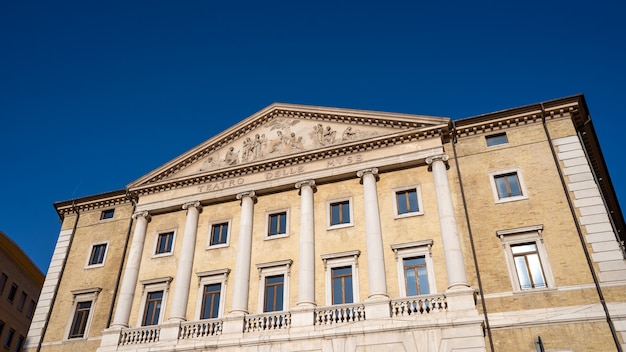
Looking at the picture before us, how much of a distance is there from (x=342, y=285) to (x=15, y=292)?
32091 millimetres

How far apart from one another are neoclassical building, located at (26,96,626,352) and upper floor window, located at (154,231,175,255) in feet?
0.26

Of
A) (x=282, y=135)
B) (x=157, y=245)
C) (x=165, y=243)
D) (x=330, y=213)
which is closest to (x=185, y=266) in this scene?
(x=165, y=243)

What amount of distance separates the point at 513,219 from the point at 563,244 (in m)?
2.27

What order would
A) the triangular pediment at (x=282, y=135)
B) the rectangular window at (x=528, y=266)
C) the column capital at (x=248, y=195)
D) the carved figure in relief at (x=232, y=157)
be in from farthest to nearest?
the carved figure in relief at (x=232, y=157), the column capital at (x=248, y=195), the triangular pediment at (x=282, y=135), the rectangular window at (x=528, y=266)

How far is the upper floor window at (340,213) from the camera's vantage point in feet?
82.4

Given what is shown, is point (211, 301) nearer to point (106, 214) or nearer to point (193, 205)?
point (193, 205)

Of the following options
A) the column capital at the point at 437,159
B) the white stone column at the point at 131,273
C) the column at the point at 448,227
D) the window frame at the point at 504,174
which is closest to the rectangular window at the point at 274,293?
the white stone column at the point at 131,273

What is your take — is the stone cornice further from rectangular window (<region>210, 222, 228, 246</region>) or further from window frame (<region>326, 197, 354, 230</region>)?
rectangular window (<region>210, 222, 228, 246</region>)

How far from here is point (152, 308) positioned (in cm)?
2612

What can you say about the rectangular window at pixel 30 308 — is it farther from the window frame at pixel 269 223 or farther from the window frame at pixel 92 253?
the window frame at pixel 269 223

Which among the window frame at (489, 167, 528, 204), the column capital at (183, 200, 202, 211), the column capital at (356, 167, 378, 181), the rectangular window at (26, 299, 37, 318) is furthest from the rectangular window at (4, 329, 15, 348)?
the window frame at (489, 167, 528, 204)

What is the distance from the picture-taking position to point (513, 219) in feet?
72.8

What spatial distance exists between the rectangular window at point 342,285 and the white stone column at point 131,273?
11.0 m

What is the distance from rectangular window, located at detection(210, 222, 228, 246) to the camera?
27125mm
